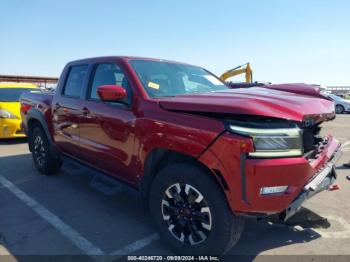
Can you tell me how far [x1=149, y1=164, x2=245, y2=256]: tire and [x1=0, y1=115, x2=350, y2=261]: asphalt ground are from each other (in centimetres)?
28

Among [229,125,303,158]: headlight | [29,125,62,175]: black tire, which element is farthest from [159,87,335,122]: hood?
[29,125,62,175]: black tire

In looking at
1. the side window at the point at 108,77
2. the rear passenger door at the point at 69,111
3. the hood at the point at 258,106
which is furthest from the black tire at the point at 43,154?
the hood at the point at 258,106

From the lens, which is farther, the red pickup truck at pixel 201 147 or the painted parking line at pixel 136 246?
the painted parking line at pixel 136 246

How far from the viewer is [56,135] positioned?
5145 millimetres

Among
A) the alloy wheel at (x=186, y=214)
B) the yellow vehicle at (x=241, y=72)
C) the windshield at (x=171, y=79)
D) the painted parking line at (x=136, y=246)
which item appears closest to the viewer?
the alloy wheel at (x=186, y=214)

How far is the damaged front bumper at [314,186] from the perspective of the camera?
8.71 ft

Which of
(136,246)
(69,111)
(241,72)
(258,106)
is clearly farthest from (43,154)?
(241,72)

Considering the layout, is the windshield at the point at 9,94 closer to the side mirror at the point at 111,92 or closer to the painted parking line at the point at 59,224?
the painted parking line at the point at 59,224

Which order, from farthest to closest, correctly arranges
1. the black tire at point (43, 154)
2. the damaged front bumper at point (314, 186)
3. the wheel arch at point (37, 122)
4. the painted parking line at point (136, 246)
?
the black tire at point (43, 154) → the wheel arch at point (37, 122) → the painted parking line at point (136, 246) → the damaged front bumper at point (314, 186)

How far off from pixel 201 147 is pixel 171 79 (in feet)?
4.87

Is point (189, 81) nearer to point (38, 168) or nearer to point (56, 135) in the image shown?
point (56, 135)

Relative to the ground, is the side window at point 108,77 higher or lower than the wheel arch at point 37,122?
higher

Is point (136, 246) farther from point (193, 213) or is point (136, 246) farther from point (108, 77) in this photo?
point (108, 77)

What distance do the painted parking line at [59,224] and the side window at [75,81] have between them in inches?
61.1
